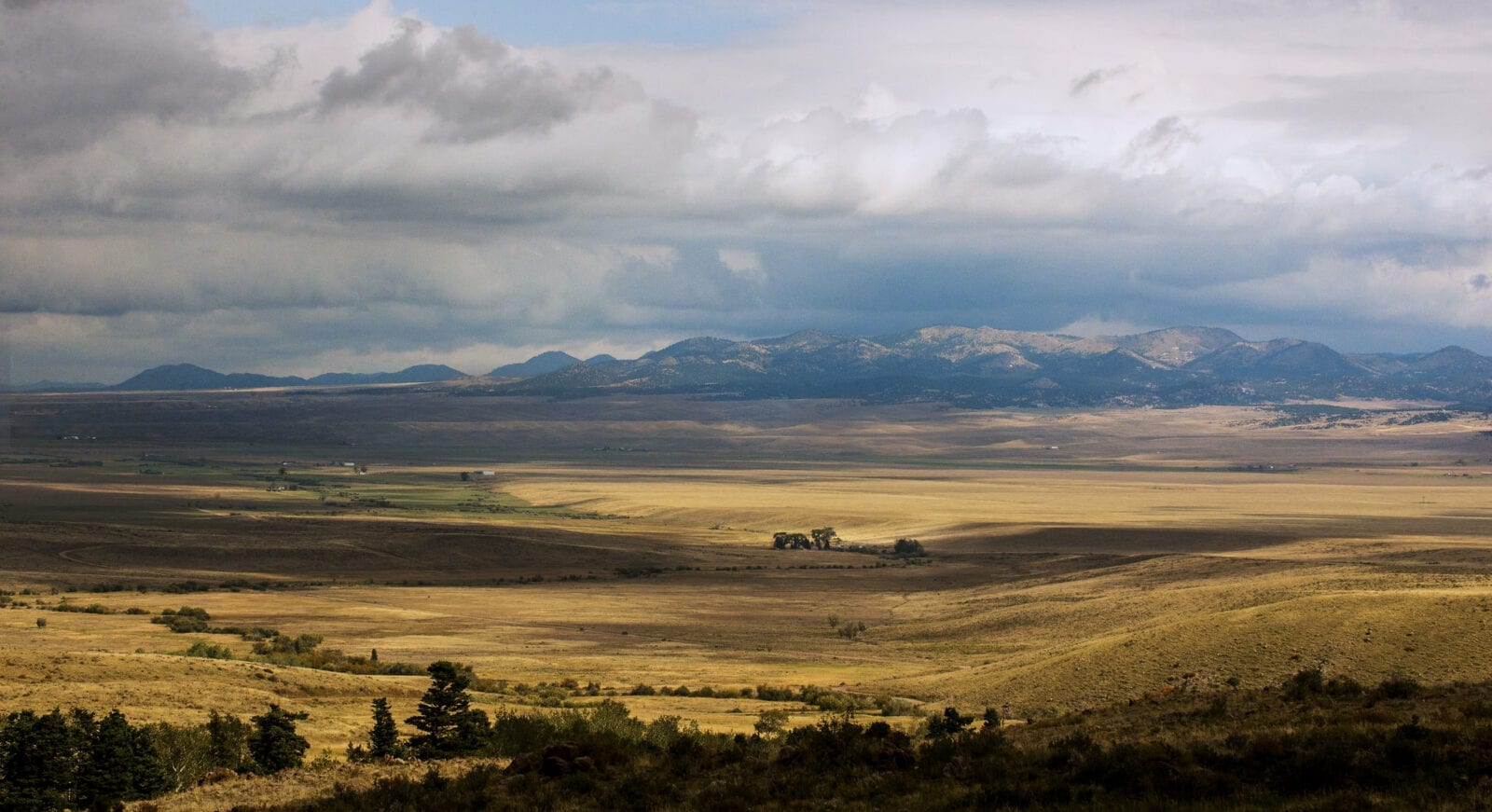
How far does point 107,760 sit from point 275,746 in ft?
11.6

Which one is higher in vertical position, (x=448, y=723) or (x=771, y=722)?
(x=448, y=723)

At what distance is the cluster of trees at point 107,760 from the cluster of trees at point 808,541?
296ft

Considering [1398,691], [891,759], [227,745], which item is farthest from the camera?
[227,745]

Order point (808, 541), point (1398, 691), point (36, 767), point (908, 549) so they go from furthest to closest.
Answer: point (808, 541), point (908, 549), point (1398, 691), point (36, 767)

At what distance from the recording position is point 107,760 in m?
23.0

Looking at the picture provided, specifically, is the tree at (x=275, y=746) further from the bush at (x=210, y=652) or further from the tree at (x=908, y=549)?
the tree at (x=908, y=549)

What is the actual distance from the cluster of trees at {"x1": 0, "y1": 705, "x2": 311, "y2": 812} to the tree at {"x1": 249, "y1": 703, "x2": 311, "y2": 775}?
0.06 ft

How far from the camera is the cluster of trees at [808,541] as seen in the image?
116m

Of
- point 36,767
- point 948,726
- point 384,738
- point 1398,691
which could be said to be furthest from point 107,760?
point 1398,691

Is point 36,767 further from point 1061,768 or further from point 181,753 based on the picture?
point 1061,768

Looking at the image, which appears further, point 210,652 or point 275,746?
point 210,652

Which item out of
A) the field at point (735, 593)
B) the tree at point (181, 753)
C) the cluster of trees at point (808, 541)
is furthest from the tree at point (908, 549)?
the tree at point (181, 753)

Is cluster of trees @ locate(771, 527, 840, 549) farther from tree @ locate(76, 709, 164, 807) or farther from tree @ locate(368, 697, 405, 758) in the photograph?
tree @ locate(76, 709, 164, 807)

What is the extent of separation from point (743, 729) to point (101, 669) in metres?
17.2
